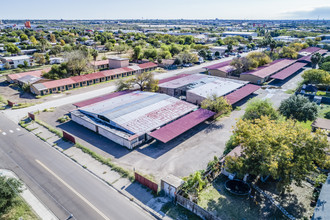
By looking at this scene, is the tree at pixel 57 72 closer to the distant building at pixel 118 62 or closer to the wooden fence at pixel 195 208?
the distant building at pixel 118 62

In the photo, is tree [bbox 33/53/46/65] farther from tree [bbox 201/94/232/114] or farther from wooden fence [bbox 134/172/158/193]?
wooden fence [bbox 134/172/158/193]

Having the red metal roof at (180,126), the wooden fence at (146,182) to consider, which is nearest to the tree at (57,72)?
the red metal roof at (180,126)

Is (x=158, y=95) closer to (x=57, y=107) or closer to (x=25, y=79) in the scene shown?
(x=57, y=107)

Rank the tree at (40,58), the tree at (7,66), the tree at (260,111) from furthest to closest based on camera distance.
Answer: the tree at (40,58), the tree at (7,66), the tree at (260,111)

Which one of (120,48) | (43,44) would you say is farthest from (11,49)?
(120,48)

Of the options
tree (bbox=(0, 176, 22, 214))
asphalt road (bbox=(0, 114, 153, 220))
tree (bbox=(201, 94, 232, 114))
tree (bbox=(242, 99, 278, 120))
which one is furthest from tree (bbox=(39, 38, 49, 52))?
tree (bbox=(242, 99, 278, 120))
